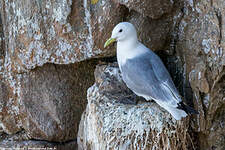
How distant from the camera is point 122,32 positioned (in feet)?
7.28

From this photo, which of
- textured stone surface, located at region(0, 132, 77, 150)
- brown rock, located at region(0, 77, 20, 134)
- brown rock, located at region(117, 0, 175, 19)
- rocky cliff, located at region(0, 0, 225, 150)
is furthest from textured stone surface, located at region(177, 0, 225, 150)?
brown rock, located at region(0, 77, 20, 134)

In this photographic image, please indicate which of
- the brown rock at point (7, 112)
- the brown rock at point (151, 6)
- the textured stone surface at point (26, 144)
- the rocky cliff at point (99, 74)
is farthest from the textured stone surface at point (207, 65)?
the brown rock at point (7, 112)

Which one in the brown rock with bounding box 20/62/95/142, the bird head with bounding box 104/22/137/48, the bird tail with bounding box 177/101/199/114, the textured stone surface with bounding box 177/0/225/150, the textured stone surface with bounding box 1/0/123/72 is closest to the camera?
the bird tail with bounding box 177/101/199/114

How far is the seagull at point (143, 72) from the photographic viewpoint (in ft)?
6.72

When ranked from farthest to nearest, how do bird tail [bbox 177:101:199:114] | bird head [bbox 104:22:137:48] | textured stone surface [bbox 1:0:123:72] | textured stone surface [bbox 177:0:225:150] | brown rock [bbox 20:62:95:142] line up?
1. brown rock [bbox 20:62:95:142]
2. textured stone surface [bbox 1:0:123:72]
3. bird head [bbox 104:22:137:48]
4. textured stone surface [bbox 177:0:225:150]
5. bird tail [bbox 177:101:199:114]

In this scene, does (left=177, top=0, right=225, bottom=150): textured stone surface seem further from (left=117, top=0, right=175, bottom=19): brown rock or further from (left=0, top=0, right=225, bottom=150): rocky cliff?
(left=117, top=0, right=175, bottom=19): brown rock

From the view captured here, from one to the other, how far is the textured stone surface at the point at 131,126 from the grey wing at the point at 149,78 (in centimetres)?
13

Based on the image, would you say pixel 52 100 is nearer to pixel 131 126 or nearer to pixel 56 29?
pixel 56 29

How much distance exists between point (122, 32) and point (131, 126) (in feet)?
2.07

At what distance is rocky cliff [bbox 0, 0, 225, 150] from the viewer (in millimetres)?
2102

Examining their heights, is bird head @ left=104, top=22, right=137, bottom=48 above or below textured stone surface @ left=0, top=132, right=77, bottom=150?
above

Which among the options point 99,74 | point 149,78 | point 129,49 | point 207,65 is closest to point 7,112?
point 99,74

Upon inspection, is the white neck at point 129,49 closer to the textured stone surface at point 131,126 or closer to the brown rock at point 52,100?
the textured stone surface at point 131,126

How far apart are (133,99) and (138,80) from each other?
0.27 metres
